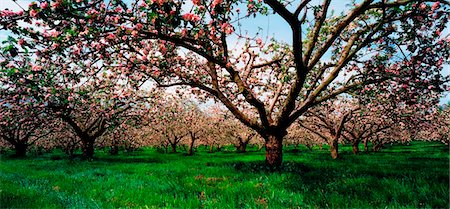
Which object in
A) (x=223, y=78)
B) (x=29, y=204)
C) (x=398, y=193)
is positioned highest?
(x=223, y=78)

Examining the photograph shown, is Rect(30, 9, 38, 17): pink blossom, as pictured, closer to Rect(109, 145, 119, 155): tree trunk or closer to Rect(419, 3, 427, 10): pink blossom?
Rect(419, 3, 427, 10): pink blossom

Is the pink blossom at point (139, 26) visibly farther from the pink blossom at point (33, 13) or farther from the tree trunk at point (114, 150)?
the tree trunk at point (114, 150)

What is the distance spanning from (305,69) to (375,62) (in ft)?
13.9

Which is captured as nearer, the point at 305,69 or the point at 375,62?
the point at 305,69

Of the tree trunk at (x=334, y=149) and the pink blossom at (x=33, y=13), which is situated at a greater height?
the pink blossom at (x=33, y=13)

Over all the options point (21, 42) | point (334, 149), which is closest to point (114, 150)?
point (334, 149)

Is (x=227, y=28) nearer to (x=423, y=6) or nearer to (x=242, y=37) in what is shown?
(x=242, y=37)

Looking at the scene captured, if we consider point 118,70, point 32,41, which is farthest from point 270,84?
point 32,41

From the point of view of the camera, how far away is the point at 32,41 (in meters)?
7.52

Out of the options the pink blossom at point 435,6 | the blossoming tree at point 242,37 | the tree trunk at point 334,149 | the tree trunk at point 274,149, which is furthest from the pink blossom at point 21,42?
the tree trunk at point 334,149

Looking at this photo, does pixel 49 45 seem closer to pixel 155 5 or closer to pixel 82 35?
pixel 82 35

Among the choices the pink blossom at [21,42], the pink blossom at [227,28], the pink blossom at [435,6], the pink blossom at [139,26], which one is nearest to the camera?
the pink blossom at [21,42]

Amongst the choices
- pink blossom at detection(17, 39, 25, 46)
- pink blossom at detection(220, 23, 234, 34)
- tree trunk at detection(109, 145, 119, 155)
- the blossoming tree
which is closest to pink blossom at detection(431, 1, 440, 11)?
the blossoming tree

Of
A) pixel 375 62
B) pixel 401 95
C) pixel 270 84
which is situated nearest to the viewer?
pixel 375 62
